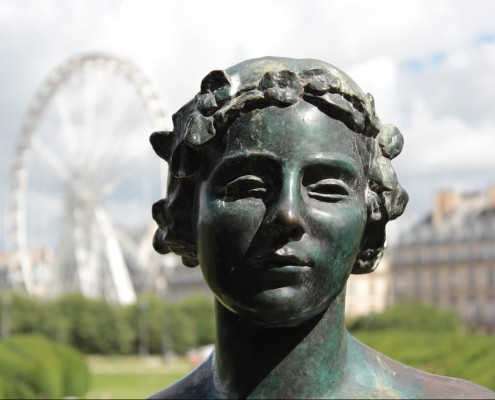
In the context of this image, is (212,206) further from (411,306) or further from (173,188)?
(411,306)

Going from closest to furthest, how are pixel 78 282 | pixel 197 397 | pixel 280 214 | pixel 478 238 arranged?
1. pixel 280 214
2. pixel 197 397
3. pixel 78 282
4. pixel 478 238

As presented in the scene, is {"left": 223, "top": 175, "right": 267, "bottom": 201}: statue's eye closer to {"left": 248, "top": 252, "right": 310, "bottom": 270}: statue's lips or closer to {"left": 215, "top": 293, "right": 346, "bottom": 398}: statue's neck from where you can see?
{"left": 248, "top": 252, "right": 310, "bottom": 270}: statue's lips

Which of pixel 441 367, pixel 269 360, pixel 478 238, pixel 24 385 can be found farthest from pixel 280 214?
pixel 478 238

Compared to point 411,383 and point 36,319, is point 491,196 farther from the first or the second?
point 411,383

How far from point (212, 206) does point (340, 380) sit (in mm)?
548

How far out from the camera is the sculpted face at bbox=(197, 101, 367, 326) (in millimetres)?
2299

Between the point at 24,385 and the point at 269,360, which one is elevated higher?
the point at 269,360

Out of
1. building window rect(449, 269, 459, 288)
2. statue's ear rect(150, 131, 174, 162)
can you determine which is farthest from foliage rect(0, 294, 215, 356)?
statue's ear rect(150, 131, 174, 162)

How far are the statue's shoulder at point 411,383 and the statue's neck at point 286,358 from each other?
11cm

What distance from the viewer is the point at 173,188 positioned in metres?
2.61

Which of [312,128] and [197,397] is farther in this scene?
[197,397]

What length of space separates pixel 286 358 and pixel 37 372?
686cm

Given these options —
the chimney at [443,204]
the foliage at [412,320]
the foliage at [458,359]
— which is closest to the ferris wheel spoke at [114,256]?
the foliage at [412,320]

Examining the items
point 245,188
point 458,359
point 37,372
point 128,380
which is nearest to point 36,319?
point 128,380
